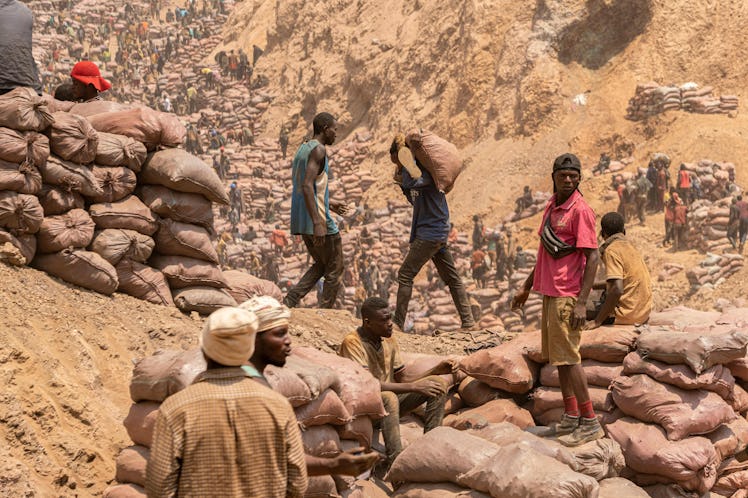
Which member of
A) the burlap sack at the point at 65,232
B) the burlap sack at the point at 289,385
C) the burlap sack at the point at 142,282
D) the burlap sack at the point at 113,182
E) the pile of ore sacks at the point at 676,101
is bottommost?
the burlap sack at the point at 142,282

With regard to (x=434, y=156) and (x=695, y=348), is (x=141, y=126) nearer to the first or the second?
(x=434, y=156)

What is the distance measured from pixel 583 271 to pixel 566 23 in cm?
2313

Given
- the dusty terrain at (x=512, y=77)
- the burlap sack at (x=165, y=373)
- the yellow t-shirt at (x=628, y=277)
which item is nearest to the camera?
the burlap sack at (x=165, y=373)

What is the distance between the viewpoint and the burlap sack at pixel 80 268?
19.4 ft

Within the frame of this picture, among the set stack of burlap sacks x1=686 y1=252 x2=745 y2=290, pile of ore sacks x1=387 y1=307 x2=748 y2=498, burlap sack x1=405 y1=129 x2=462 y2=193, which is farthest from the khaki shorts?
stack of burlap sacks x1=686 y1=252 x2=745 y2=290

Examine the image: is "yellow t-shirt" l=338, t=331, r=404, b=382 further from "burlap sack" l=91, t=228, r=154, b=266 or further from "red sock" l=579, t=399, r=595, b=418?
"burlap sack" l=91, t=228, r=154, b=266

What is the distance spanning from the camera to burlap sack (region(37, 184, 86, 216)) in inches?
228

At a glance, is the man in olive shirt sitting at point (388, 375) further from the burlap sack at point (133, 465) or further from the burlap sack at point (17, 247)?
the burlap sack at point (17, 247)

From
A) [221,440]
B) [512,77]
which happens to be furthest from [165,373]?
[512,77]

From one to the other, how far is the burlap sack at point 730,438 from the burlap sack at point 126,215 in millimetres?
3811

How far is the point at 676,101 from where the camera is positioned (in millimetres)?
23938

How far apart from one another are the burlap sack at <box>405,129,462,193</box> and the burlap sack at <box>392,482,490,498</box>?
9.16 ft

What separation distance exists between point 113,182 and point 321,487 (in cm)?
280

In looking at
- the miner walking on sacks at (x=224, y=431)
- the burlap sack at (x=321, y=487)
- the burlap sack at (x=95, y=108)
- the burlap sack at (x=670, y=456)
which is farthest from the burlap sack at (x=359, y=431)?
the burlap sack at (x=95, y=108)
